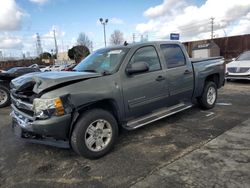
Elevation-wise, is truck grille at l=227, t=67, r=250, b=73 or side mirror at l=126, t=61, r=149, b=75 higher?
side mirror at l=126, t=61, r=149, b=75

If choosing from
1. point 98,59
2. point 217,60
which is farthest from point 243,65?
point 98,59

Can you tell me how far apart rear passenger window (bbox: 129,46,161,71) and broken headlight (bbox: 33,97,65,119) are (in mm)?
1717

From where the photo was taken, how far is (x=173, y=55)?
568cm

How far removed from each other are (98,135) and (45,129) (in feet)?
2.67

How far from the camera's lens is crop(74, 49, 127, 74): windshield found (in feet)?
15.3

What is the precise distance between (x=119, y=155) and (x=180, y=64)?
2529 millimetres

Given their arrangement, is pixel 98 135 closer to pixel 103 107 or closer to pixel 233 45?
pixel 103 107

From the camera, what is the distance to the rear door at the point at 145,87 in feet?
15.0

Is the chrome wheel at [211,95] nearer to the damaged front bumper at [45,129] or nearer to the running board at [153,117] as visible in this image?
the running board at [153,117]

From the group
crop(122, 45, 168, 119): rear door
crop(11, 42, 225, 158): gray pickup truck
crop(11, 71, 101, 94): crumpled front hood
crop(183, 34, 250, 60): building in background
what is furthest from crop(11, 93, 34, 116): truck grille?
crop(183, 34, 250, 60): building in background

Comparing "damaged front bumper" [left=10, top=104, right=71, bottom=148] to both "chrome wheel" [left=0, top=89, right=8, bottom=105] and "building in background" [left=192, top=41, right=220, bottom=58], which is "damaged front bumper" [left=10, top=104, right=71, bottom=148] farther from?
"building in background" [left=192, top=41, right=220, bottom=58]

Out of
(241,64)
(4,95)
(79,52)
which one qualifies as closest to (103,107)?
(4,95)

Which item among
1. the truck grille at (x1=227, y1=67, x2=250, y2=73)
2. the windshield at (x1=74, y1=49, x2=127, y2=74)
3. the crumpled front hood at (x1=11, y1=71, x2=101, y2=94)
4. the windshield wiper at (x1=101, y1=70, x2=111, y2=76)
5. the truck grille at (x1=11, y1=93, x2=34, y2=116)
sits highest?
the windshield at (x1=74, y1=49, x2=127, y2=74)

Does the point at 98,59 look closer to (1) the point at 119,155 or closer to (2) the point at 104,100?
(2) the point at 104,100
